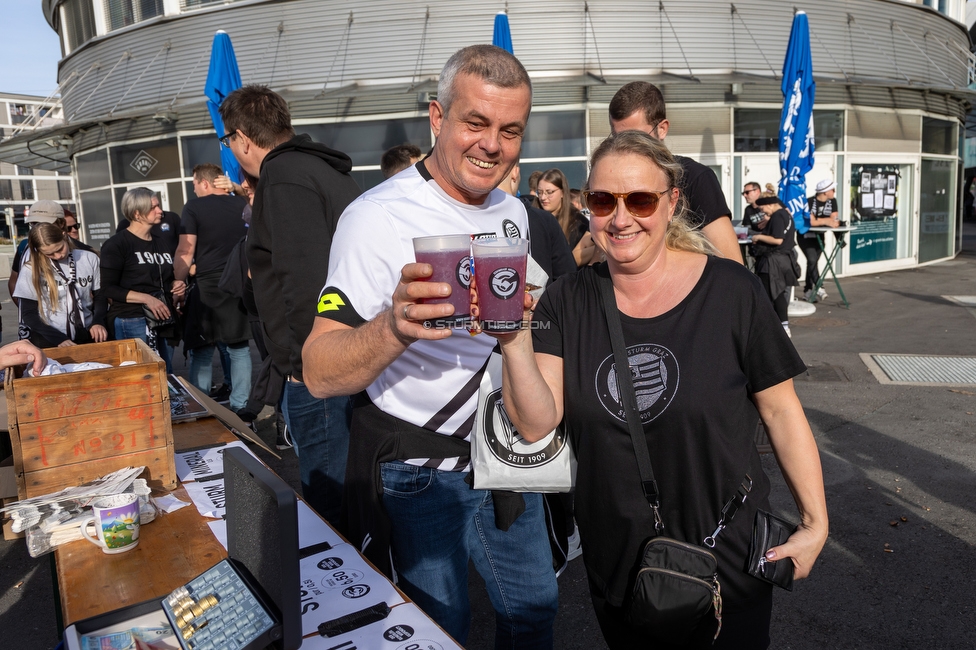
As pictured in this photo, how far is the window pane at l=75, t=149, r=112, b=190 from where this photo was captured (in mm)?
15500

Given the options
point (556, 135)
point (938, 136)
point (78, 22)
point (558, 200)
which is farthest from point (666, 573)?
point (78, 22)

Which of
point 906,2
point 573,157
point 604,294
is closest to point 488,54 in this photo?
point 604,294

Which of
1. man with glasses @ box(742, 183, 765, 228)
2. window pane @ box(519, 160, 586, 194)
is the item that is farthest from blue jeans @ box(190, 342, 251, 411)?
window pane @ box(519, 160, 586, 194)

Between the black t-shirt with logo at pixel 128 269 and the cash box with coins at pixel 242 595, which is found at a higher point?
the black t-shirt with logo at pixel 128 269

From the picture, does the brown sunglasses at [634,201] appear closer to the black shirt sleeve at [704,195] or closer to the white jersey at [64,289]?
the black shirt sleeve at [704,195]

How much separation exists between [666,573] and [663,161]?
3.83 feet

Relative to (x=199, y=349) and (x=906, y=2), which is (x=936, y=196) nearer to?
(x=906, y=2)

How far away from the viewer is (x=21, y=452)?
7.64ft

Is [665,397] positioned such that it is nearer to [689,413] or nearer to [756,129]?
[689,413]

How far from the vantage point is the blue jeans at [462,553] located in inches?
84.1

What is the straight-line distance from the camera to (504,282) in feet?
4.68

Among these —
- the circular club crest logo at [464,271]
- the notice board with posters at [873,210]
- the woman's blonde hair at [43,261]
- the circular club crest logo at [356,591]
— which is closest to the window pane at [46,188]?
the notice board with posters at [873,210]

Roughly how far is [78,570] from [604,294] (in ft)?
5.65

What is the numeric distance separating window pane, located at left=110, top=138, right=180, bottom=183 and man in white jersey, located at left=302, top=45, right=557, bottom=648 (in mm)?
14039
